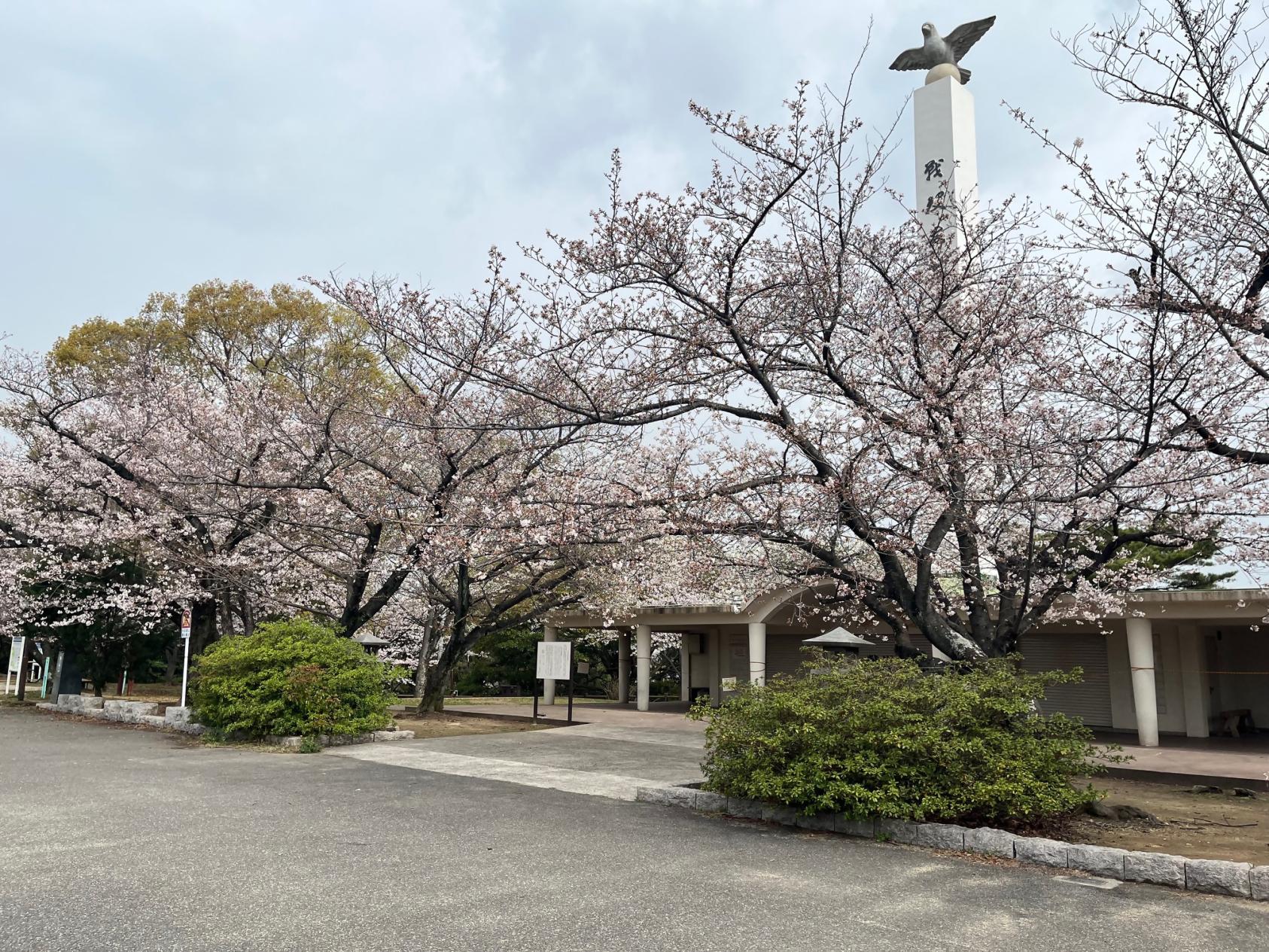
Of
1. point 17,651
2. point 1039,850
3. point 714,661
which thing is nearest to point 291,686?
point 1039,850

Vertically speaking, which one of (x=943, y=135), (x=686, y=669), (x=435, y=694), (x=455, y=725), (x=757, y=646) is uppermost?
(x=943, y=135)

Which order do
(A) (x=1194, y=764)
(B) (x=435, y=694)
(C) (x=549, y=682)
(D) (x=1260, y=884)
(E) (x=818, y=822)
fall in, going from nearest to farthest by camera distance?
(D) (x=1260, y=884)
(E) (x=818, y=822)
(A) (x=1194, y=764)
(B) (x=435, y=694)
(C) (x=549, y=682)

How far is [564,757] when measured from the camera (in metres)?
12.2

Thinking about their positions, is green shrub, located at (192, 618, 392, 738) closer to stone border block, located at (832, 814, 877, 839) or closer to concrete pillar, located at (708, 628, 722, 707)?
stone border block, located at (832, 814, 877, 839)

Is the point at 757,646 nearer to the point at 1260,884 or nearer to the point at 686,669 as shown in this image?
the point at 686,669

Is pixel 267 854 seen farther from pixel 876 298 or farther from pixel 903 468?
pixel 876 298

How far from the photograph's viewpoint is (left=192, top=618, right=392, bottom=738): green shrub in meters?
12.5

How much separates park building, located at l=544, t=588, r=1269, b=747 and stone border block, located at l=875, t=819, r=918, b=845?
8.54 meters

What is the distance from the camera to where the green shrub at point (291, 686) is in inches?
491

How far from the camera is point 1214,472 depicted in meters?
7.73

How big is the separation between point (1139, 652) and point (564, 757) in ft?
33.7

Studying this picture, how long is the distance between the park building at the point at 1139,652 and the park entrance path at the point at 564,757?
7.23 ft

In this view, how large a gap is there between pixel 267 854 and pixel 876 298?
7.56 meters

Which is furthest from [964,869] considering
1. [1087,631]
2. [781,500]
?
[1087,631]
